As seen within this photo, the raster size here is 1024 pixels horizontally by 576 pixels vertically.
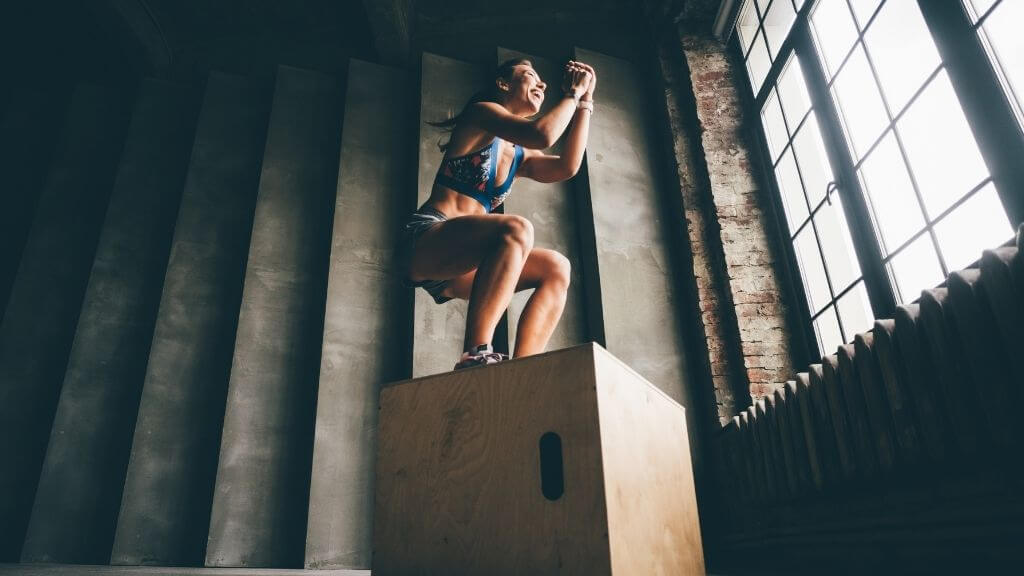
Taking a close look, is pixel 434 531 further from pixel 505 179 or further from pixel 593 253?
pixel 593 253

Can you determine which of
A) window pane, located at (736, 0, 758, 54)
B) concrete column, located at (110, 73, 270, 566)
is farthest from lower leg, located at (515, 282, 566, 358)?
window pane, located at (736, 0, 758, 54)

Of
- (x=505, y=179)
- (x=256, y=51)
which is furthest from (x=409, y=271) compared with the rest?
(x=256, y=51)

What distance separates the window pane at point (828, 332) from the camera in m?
2.70

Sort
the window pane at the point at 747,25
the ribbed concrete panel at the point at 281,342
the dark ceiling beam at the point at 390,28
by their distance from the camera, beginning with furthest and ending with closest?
1. the dark ceiling beam at the point at 390,28
2. the window pane at the point at 747,25
3. the ribbed concrete panel at the point at 281,342

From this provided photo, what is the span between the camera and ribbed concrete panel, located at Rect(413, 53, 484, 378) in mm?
3156

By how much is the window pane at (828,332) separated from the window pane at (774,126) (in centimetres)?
99

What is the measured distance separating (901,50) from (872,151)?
0.40 metres

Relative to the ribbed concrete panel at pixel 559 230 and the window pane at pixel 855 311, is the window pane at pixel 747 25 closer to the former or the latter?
the ribbed concrete panel at pixel 559 230

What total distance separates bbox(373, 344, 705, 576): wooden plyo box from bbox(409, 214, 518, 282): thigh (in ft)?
1.27

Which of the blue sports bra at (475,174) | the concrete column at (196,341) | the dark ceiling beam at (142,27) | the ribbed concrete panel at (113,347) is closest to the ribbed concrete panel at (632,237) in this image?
the blue sports bra at (475,174)

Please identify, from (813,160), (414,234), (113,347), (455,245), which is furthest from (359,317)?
(813,160)

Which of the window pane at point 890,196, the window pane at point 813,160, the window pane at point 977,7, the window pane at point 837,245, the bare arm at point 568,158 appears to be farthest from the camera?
the window pane at point 813,160

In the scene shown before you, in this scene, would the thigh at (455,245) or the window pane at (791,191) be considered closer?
the thigh at (455,245)

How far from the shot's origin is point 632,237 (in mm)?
3490
